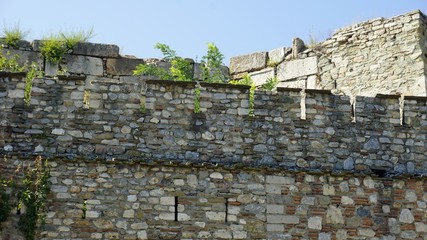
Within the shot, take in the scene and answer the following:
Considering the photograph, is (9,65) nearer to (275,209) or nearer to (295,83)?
(275,209)

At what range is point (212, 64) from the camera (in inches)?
624

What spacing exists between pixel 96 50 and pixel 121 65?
1.73 ft

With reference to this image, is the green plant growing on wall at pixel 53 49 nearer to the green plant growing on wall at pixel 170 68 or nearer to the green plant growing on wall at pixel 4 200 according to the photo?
the green plant growing on wall at pixel 170 68

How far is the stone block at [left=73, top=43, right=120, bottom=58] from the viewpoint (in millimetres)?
15672

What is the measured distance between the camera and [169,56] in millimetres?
15820

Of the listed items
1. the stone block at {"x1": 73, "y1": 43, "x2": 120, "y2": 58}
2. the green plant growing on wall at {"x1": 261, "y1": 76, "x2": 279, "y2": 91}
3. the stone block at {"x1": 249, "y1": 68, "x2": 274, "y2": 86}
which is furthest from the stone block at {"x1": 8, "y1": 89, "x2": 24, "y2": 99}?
the stone block at {"x1": 249, "y1": 68, "x2": 274, "y2": 86}

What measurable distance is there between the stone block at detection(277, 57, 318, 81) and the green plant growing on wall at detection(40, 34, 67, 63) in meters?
4.04

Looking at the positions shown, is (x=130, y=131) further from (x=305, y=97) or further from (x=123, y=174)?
(x=305, y=97)

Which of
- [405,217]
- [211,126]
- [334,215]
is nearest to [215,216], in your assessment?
[211,126]

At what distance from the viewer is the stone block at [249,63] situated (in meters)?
16.8

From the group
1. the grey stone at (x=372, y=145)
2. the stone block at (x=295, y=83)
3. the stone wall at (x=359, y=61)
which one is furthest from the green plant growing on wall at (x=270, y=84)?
the grey stone at (x=372, y=145)

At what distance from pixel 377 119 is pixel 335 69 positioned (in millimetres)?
3559

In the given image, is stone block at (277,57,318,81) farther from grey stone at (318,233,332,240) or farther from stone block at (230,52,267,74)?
grey stone at (318,233,332,240)

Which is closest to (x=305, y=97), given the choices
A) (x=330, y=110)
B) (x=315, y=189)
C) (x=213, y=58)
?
(x=330, y=110)
